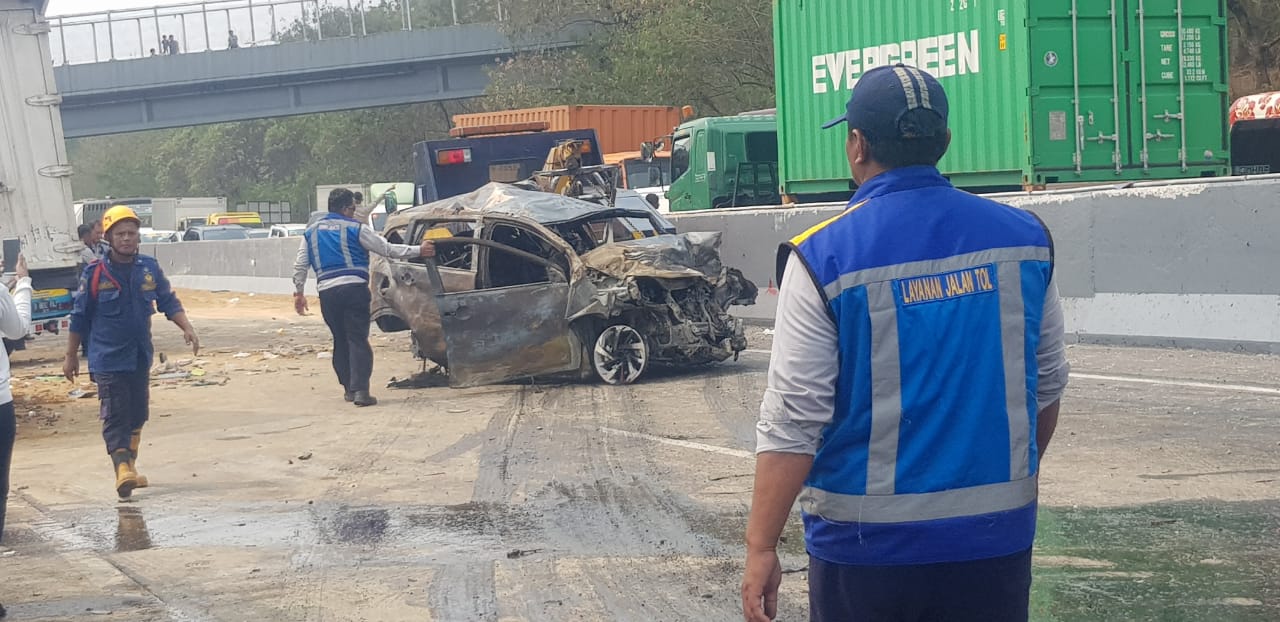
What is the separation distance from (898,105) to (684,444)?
646cm

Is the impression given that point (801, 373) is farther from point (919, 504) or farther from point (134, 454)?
point (134, 454)

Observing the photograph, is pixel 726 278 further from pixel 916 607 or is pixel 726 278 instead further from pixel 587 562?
pixel 916 607

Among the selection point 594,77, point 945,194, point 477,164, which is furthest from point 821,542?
point 594,77

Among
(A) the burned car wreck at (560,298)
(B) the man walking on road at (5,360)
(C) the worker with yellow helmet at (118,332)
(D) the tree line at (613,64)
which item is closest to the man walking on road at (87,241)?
(A) the burned car wreck at (560,298)

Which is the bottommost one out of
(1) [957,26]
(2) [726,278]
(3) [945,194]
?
(2) [726,278]

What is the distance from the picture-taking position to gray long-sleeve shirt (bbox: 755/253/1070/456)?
2.75 metres

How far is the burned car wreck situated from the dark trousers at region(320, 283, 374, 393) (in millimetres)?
640

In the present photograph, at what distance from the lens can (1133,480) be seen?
7207 mm

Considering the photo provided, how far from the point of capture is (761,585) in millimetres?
2840

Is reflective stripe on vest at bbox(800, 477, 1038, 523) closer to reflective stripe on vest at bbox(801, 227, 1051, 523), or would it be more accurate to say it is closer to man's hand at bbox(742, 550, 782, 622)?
reflective stripe on vest at bbox(801, 227, 1051, 523)

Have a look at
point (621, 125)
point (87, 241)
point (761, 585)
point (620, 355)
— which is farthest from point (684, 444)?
point (621, 125)

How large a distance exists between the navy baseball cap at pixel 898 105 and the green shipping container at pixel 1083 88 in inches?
534

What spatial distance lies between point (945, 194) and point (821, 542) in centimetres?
73

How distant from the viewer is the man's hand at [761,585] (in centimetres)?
283
